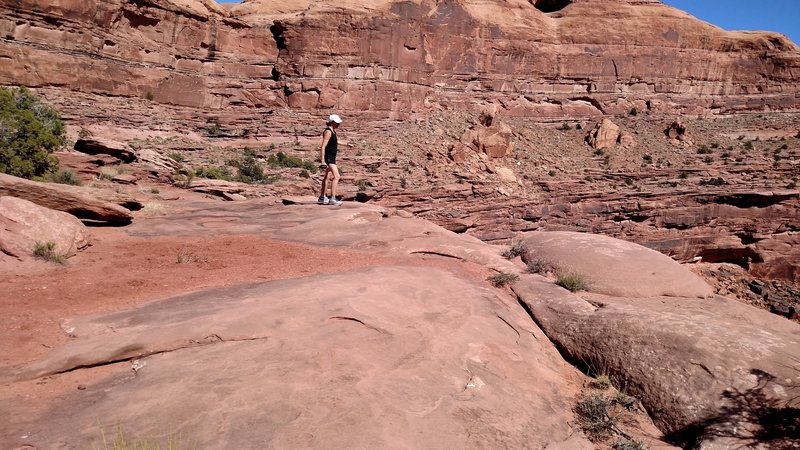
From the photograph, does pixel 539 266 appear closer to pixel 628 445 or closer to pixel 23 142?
pixel 628 445

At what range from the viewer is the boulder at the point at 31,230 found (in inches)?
217

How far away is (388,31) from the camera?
3728cm

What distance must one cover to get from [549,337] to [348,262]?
3.02 metres

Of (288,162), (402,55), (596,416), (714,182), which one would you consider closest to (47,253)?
(596,416)

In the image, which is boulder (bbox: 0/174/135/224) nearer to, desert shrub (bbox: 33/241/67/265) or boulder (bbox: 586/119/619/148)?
desert shrub (bbox: 33/241/67/265)

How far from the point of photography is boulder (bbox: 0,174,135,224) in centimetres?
657

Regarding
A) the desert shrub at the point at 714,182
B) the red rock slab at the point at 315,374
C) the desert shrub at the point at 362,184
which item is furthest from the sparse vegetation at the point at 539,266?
the desert shrub at the point at 714,182

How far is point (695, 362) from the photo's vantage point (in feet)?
12.7

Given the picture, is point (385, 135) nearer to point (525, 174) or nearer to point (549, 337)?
point (525, 174)

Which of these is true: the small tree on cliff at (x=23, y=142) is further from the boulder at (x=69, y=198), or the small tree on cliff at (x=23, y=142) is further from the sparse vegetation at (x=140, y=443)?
the sparse vegetation at (x=140, y=443)

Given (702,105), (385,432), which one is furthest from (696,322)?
(702,105)

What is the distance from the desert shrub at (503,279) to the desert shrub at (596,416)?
2.32 m

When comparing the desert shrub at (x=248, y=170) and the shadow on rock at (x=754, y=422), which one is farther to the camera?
the desert shrub at (x=248, y=170)

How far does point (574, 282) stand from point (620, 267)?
96 cm
